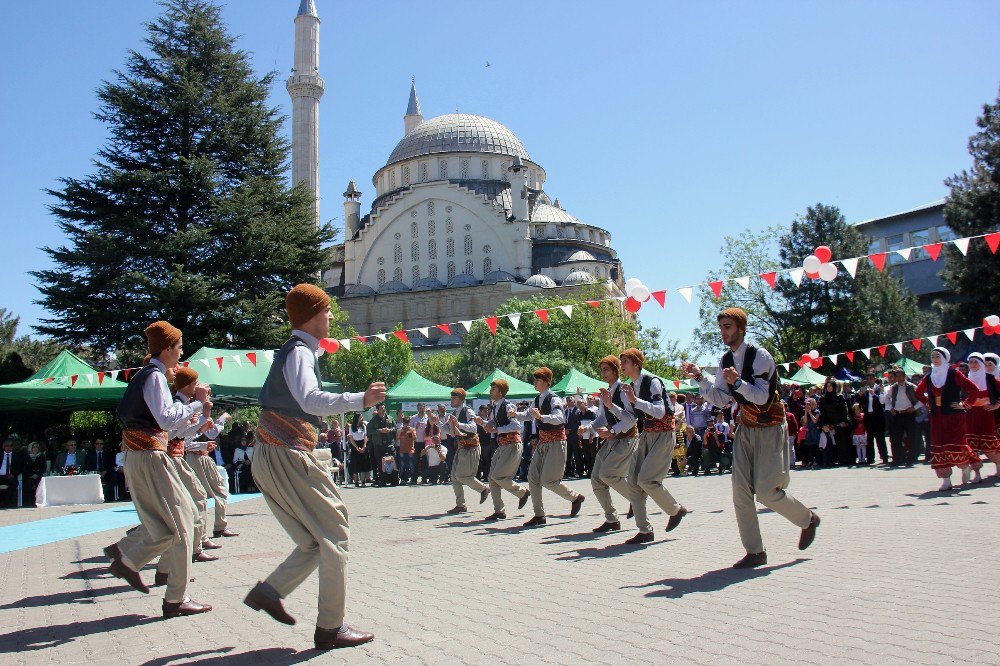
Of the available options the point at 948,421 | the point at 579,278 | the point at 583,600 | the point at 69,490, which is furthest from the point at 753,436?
the point at 579,278

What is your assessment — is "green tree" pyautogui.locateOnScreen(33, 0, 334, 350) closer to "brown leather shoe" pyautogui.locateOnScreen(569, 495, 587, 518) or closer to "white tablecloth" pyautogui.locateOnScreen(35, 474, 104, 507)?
"white tablecloth" pyautogui.locateOnScreen(35, 474, 104, 507)

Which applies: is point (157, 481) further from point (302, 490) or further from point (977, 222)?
point (977, 222)

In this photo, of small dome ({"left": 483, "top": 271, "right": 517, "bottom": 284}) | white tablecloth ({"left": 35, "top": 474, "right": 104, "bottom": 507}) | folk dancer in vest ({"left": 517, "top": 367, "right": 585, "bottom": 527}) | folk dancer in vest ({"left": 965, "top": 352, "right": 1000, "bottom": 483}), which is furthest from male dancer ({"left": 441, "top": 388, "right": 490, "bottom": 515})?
small dome ({"left": 483, "top": 271, "right": 517, "bottom": 284})

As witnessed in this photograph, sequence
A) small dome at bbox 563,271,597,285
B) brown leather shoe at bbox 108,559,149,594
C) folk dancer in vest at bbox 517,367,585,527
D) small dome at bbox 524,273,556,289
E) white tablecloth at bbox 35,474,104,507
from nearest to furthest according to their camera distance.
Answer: brown leather shoe at bbox 108,559,149,594
folk dancer in vest at bbox 517,367,585,527
white tablecloth at bbox 35,474,104,507
small dome at bbox 563,271,597,285
small dome at bbox 524,273,556,289

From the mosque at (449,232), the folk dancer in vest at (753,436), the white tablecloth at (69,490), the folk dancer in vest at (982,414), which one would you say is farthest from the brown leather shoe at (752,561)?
the mosque at (449,232)

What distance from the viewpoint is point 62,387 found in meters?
19.0

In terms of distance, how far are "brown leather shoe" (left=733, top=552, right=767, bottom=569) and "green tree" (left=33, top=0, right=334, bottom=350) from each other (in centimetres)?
2584

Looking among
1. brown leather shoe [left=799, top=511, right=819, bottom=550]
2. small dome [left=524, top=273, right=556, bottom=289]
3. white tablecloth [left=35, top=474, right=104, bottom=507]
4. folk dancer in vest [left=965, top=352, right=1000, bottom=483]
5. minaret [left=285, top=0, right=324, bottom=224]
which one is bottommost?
brown leather shoe [left=799, top=511, right=819, bottom=550]

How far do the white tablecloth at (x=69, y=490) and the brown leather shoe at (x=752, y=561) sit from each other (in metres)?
16.2

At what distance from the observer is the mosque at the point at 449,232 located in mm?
73500

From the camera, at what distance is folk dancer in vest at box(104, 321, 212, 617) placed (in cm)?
562

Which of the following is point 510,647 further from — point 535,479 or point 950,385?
point 950,385

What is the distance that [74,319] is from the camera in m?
29.9

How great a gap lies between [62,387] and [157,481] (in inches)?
601
